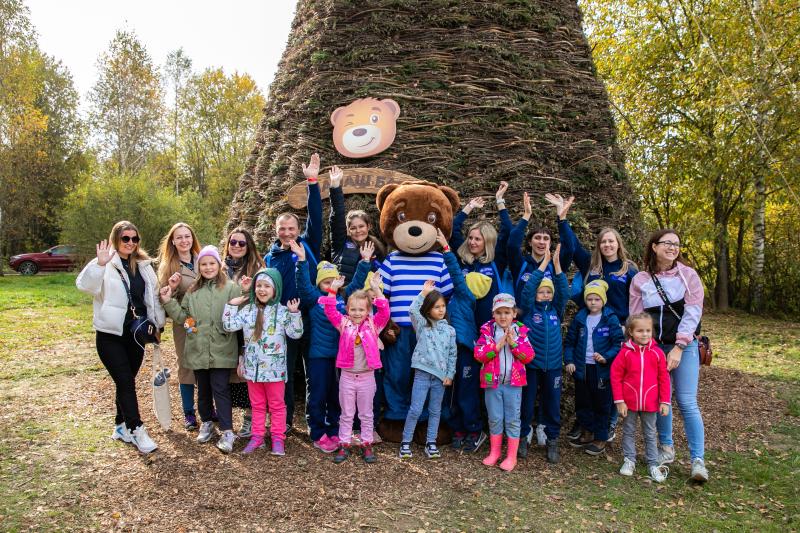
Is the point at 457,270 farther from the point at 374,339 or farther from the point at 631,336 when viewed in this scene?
the point at 631,336

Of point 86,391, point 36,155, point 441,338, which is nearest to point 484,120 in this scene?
point 441,338

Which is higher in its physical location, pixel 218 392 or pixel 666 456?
pixel 218 392

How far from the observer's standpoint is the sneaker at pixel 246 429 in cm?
461

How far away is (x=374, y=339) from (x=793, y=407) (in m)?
5.16

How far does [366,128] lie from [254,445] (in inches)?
122

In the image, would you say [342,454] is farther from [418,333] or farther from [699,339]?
[699,339]

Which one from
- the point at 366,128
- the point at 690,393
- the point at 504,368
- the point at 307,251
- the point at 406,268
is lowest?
the point at 690,393

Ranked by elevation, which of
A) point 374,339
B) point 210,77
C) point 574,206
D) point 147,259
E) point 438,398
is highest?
point 210,77

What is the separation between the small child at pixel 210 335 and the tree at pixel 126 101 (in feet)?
74.8

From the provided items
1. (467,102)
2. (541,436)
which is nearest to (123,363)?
(541,436)

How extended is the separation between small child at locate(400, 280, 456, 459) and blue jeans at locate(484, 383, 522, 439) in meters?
0.38

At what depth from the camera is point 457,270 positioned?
440 cm

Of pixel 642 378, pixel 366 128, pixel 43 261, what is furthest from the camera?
pixel 43 261

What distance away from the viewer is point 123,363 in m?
4.23
